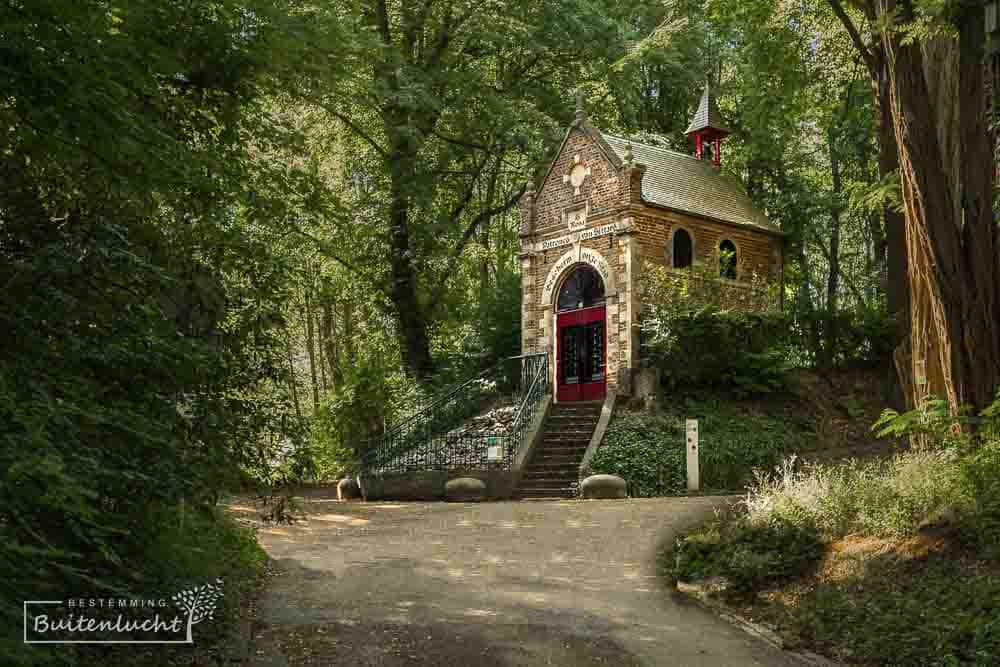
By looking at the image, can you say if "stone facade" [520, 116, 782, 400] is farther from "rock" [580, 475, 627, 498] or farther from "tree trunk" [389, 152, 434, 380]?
"rock" [580, 475, 627, 498]

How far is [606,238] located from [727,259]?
3075 millimetres

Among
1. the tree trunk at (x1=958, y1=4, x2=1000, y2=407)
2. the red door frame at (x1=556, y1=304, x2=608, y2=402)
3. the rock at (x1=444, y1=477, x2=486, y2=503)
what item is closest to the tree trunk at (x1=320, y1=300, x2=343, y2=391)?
the red door frame at (x1=556, y1=304, x2=608, y2=402)

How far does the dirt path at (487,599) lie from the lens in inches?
280

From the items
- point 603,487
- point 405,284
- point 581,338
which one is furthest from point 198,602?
point 405,284

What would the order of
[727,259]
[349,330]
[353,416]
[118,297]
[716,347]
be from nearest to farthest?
[118,297] → [716,347] → [353,416] → [727,259] → [349,330]

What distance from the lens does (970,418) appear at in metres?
9.35

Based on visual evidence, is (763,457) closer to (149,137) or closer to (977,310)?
(977,310)

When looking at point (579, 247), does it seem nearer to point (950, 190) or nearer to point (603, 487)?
point (603, 487)

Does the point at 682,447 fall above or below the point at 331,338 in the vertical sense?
below

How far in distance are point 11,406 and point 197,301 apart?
2.68 m

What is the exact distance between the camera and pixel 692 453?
59.6ft

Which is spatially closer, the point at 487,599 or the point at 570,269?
the point at 487,599

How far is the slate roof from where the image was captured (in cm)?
2361

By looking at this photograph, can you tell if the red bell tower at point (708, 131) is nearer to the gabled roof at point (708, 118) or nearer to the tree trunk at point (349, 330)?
the gabled roof at point (708, 118)
